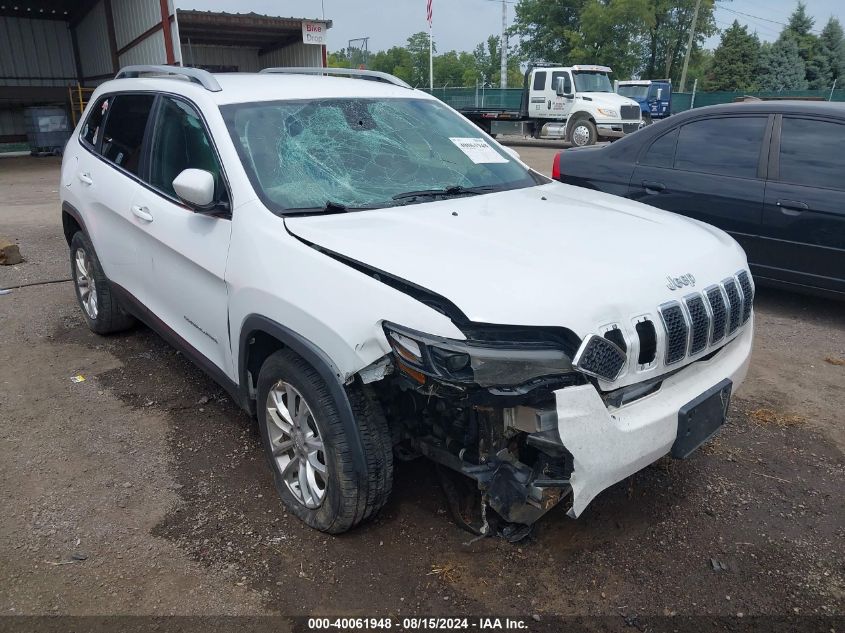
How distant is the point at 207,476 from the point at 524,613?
5.50 feet

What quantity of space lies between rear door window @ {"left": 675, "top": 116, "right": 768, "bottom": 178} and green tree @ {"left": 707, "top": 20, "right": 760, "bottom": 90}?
1776 inches

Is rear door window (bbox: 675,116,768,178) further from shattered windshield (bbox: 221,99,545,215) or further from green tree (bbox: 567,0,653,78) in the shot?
green tree (bbox: 567,0,653,78)

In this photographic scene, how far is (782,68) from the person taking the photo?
44.7m

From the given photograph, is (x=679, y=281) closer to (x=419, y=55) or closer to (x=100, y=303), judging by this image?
(x=100, y=303)

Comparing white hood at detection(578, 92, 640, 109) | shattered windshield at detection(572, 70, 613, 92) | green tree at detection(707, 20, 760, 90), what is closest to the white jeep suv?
white hood at detection(578, 92, 640, 109)

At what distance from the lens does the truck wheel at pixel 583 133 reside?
71.3 feet

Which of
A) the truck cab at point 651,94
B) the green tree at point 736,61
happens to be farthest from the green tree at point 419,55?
the truck cab at point 651,94

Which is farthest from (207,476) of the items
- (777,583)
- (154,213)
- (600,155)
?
(600,155)

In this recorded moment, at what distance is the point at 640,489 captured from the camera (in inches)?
124

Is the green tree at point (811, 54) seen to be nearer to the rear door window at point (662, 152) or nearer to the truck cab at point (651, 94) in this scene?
the truck cab at point (651, 94)

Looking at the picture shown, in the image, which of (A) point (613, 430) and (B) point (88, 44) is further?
(B) point (88, 44)

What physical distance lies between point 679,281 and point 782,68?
50.8 metres

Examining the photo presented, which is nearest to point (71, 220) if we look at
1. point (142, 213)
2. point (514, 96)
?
point (142, 213)

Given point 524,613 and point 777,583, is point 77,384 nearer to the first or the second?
point 524,613
